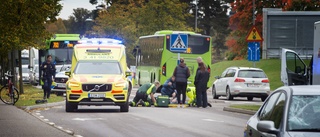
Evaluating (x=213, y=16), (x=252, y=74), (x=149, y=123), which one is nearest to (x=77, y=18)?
(x=213, y=16)

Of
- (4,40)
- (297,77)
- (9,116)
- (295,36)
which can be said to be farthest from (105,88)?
(295,36)

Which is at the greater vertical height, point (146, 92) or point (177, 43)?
point (177, 43)

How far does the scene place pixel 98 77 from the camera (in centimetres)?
2761

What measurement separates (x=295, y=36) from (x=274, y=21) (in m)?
1.78

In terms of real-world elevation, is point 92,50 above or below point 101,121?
above

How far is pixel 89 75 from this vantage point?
2797cm

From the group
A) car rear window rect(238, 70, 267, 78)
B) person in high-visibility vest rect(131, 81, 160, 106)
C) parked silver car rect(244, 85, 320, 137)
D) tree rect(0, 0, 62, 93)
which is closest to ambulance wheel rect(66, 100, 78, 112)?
person in high-visibility vest rect(131, 81, 160, 106)

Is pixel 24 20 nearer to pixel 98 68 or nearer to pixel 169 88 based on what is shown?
pixel 169 88

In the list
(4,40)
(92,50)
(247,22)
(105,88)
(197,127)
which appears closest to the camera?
(197,127)

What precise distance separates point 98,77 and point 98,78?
0.16 meters

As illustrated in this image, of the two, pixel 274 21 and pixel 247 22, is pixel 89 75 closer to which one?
pixel 274 21

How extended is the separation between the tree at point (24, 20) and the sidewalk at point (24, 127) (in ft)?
59.4

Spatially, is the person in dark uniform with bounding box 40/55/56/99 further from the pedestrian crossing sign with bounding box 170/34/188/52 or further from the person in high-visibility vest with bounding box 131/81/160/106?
the person in high-visibility vest with bounding box 131/81/160/106

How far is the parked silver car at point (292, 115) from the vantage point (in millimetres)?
9234
